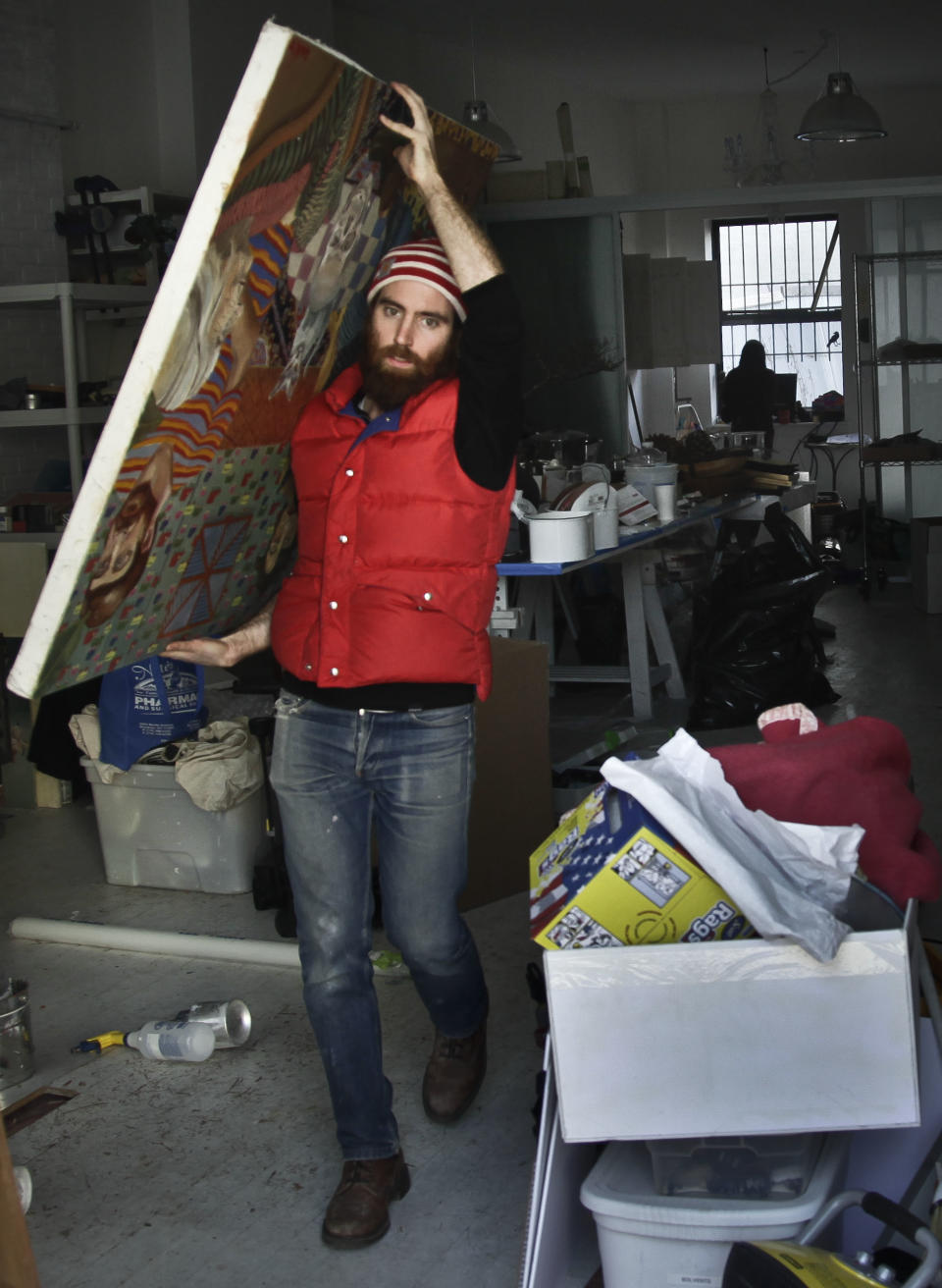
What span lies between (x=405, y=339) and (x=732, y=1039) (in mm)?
1046

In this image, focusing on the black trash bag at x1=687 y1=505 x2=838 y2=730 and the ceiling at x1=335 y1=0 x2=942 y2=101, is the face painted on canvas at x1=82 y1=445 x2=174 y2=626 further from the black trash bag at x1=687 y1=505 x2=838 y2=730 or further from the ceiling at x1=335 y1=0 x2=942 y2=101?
the ceiling at x1=335 y1=0 x2=942 y2=101

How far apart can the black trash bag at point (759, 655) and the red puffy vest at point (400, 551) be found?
3307 millimetres

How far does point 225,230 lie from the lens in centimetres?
155

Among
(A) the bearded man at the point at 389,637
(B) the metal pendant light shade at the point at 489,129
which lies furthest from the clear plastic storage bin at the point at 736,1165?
(B) the metal pendant light shade at the point at 489,129

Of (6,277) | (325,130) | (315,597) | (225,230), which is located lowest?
(315,597)

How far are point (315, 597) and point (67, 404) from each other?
373cm

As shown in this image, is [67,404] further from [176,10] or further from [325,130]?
[325,130]

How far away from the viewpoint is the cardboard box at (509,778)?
11.3 feet

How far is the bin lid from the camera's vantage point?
165 cm

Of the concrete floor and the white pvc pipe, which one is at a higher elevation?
the white pvc pipe

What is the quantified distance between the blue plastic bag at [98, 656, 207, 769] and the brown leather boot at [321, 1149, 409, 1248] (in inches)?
69.8

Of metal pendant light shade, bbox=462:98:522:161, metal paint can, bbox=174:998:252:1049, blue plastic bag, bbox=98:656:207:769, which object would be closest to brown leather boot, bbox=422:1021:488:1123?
metal paint can, bbox=174:998:252:1049

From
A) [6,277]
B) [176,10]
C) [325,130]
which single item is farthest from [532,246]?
[325,130]

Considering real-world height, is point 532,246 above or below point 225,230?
above
